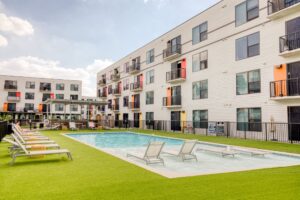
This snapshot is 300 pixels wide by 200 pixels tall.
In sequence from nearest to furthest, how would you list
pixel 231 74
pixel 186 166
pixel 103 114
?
pixel 186 166
pixel 231 74
pixel 103 114

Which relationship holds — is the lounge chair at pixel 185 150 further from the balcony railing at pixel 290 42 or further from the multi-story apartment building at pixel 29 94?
the multi-story apartment building at pixel 29 94

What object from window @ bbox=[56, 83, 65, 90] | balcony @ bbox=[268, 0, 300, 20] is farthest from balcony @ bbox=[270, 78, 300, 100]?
window @ bbox=[56, 83, 65, 90]

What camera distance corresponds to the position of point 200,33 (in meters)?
24.9

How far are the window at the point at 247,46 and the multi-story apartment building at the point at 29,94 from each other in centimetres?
4486

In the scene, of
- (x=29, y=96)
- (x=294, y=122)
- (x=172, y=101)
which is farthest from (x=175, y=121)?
(x=29, y=96)

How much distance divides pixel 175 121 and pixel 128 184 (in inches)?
878

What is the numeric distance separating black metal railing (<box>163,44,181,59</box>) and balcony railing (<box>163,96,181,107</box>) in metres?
4.77

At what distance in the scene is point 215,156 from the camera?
11.7 meters

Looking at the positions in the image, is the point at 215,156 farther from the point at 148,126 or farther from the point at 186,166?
the point at 148,126

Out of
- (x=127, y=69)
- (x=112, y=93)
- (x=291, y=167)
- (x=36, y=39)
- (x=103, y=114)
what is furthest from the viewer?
(x=103, y=114)

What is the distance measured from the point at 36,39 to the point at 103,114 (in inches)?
1139

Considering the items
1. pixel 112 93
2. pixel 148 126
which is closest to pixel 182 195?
pixel 148 126

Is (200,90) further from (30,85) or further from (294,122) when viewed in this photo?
(30,85)

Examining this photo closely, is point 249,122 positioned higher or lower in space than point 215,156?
higher
